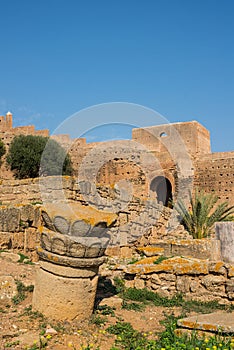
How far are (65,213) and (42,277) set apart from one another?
800 millimetres

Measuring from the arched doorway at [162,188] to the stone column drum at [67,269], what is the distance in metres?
17.2

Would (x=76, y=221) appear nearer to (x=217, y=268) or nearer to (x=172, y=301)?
(x=172, y=301)

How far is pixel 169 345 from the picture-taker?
342cm

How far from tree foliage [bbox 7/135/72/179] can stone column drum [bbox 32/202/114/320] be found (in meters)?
20.2

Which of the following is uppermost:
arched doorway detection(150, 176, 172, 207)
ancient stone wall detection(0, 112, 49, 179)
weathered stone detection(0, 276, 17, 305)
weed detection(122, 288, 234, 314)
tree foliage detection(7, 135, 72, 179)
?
ancient stone wall detection(0, 112, 49, 179)

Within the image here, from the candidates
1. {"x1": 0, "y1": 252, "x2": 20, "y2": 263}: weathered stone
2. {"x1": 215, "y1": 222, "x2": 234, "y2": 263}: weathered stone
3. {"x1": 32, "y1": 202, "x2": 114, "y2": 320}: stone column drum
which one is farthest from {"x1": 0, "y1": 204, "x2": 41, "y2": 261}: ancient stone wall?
{"x1": 215, "y1": 222, "x2": 234, "y2": 263}: weathered stone

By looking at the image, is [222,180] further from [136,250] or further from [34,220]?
[34,220]

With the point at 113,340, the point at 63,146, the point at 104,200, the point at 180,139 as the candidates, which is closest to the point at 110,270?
the point at 104,200

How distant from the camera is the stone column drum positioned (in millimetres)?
4078

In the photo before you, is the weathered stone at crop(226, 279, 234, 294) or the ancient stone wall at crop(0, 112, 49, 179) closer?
the weathered stone at crop(226, 279, 234, 294)

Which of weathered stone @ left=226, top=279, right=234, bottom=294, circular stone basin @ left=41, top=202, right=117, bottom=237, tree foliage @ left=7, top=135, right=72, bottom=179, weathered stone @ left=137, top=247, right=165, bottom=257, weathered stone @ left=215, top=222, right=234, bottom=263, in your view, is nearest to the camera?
circular stone basin @ left=41, top=202, right=117, bottom=237

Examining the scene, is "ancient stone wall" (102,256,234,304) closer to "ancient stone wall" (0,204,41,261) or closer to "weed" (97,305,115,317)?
"weed" (97,305,115,317)

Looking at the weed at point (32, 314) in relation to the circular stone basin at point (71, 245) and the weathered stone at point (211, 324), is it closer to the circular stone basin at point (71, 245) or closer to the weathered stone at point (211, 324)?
the circular stone basin at point (71, 245)

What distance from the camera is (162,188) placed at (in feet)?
78.1
